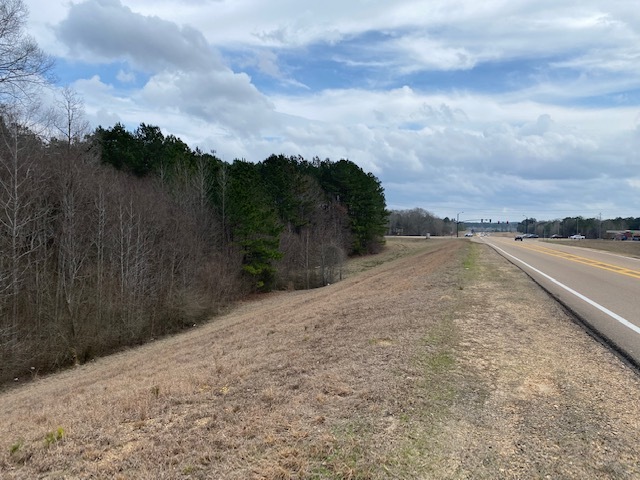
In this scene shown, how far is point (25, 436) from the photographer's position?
5.42 metres

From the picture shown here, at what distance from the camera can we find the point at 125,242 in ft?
93.0

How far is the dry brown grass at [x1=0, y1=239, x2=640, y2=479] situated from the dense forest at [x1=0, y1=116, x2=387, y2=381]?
14.8 metres

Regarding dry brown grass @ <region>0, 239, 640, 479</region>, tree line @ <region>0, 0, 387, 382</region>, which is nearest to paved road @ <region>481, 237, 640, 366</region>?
dry brown grass @ <region>0, 239, 640, 479</region>

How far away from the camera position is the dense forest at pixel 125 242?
19.8 meters

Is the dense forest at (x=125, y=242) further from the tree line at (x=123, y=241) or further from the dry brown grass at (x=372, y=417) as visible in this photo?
the dry brown grass at (x=372, y=417)

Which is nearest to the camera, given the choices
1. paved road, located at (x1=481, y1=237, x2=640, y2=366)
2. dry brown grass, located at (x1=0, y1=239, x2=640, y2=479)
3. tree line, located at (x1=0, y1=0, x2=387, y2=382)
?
dry brown grass, located at (x1=0, y1=239, x2=640, y2=479)

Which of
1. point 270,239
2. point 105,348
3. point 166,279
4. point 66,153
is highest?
point 66,153

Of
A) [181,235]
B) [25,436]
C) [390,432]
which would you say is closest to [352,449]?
[390,432]

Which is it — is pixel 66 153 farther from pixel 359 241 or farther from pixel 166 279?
pixel 359 241

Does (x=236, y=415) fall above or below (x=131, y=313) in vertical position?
above

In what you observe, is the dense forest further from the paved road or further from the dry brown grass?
the paved road

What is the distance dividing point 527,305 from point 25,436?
9706mm

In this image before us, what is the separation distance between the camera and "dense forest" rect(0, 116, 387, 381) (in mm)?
19781

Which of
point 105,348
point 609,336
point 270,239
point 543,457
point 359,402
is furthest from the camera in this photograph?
point 270,239
